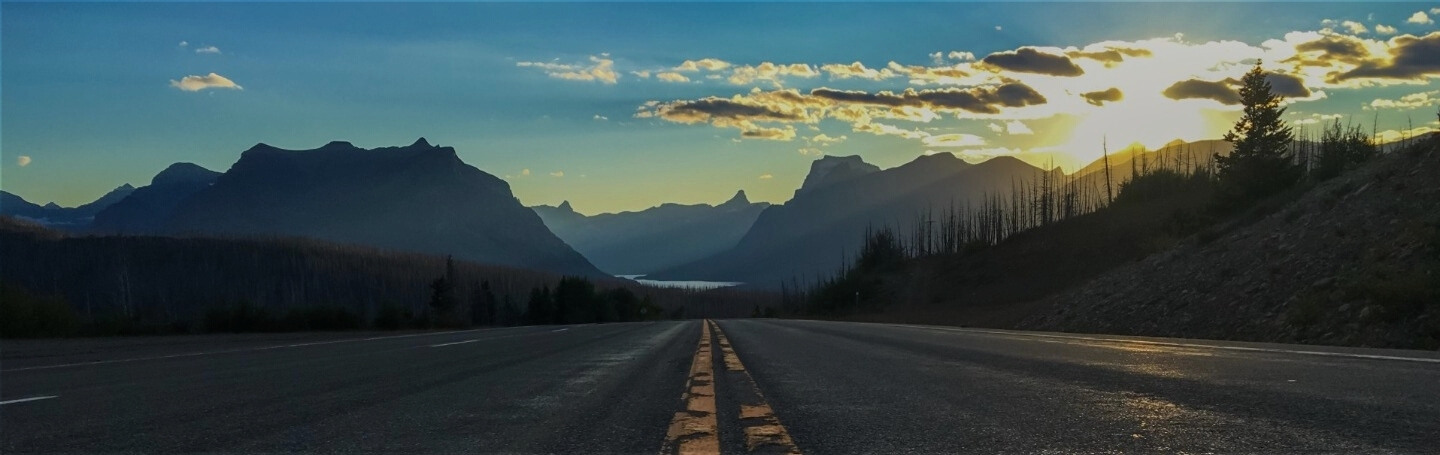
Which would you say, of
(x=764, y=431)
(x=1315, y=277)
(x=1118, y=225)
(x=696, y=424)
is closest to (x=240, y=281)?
(x=1118, y=225)

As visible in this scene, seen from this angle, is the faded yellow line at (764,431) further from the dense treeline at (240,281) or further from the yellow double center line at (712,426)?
the dense treeline at (240,281)

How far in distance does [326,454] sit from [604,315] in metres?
108

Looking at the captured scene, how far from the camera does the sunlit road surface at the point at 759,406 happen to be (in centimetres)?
467

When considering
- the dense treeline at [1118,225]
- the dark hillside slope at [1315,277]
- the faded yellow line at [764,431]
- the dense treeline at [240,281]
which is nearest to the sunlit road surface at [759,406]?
the faded yellow line at [764,431]

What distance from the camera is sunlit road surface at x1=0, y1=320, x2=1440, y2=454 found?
4672mm

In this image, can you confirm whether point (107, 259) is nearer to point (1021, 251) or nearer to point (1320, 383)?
point (1021, 251)

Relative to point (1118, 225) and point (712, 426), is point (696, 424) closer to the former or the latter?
point (712, 426)

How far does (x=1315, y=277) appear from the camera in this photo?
811 inches

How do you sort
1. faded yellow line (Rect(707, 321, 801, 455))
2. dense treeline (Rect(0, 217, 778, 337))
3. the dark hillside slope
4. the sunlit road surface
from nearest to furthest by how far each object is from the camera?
faded yellow line (Rect(707, 321, 801, 455)) → the sunlit road surface → the dark hillside slope → dense treeline (Rect(0, 217, 778, 337))

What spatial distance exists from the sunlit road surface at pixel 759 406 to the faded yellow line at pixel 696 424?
0.08ft

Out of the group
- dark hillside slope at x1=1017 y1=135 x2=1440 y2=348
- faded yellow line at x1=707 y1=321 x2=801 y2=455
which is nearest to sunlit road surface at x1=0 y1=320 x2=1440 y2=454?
faded yellow line at x1=707 y1=321 x2=801 y2=455

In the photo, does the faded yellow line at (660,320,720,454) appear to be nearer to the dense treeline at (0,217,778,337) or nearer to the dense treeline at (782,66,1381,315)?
the dense treeline at (782,66,1381,315)

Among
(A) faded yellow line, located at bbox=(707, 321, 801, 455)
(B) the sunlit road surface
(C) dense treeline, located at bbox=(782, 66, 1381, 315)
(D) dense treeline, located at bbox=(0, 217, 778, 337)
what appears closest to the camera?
(A) faded yellow line, located at bbox=(707, 321, 801, 455)

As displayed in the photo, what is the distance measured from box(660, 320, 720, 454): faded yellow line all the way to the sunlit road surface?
24mm
